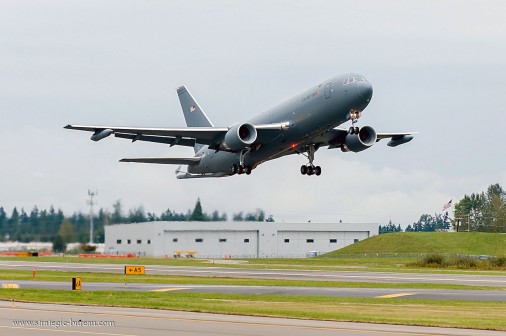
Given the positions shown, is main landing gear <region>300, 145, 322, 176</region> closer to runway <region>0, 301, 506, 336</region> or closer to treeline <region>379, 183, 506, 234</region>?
runway <region>0, 301, 506, 336</region>

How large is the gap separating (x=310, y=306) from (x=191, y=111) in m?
42.6

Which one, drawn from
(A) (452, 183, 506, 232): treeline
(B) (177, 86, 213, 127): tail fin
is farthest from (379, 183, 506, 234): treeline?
(B) (177, 86, 213, 127): tail fin

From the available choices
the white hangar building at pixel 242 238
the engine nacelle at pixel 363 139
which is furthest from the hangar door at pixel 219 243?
the engine nacelle at pixel 363 139

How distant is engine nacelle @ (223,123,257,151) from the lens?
192 ft

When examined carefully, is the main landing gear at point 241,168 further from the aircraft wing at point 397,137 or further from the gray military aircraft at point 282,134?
the aircraft wing at point 397,137

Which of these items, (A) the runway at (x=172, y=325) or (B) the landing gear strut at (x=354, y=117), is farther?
(B) the landing gear strut at (x=354, y=117)

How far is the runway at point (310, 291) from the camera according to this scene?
1714 inches

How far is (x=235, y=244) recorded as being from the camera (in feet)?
441

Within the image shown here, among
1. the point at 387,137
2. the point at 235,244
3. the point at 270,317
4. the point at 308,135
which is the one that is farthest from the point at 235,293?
the point at 235,244

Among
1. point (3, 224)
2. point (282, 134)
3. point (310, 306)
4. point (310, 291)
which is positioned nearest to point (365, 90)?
point (282, 134)

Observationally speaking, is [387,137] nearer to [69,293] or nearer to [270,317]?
[69,293]

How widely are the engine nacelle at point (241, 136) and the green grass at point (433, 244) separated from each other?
5570 cm

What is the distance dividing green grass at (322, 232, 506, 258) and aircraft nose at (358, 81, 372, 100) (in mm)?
59946

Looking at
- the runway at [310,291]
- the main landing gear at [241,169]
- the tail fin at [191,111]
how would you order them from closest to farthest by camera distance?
the runway at [310,291]
the main landing gear at [241,169]
the tail fin at [191,111]
